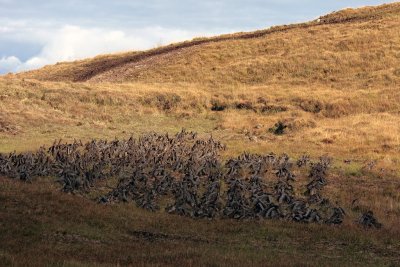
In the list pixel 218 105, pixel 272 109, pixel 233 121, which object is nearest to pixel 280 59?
pixel 218 105

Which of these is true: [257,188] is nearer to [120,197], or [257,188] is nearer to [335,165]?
[120,197]

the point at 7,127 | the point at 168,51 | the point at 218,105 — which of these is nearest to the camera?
the point at 7,127

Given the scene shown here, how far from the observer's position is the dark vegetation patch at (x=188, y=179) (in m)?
22.2

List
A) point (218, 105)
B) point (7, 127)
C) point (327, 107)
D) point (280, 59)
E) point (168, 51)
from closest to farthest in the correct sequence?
1. point (7, 127)
2. point (327, 107)
3. point (218, 105)
4. point (280, 59)
5. point (168, 51)

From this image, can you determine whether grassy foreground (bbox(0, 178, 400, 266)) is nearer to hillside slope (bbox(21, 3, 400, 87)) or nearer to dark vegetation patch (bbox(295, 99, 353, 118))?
A: dark vegetation patch (bbox(295, 99, 353, 118))

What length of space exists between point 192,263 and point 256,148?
23042 millimetres

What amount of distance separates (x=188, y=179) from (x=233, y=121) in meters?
22.3

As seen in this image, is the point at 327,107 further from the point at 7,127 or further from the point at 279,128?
the point at 7,127

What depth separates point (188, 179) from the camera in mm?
25719

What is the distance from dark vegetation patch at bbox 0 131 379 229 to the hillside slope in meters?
30.5

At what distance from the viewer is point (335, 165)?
3275 centimetres

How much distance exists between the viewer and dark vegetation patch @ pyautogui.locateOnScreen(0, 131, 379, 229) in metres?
22.2

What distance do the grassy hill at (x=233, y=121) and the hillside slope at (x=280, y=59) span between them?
206 millimetres

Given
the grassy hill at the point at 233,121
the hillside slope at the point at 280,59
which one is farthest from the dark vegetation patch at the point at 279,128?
the hillside slope at the point at 280,59
